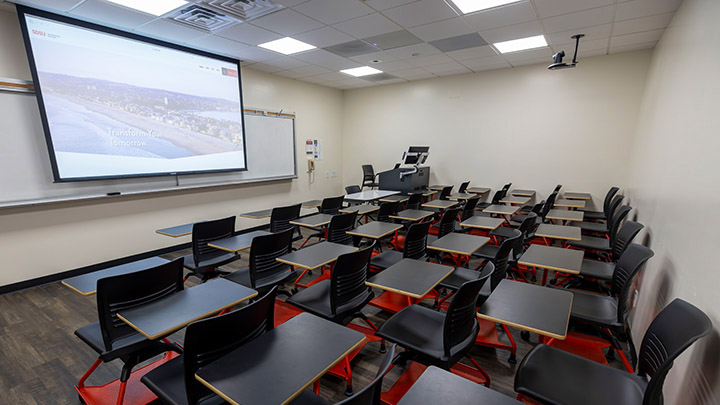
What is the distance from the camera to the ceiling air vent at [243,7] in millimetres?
3352

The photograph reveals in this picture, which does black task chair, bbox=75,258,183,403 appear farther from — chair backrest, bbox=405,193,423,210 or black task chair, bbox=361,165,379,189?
black task chair, bbox=361,165,379,189

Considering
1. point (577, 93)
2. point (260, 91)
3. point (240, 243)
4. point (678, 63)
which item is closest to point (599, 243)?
point (678, 63)

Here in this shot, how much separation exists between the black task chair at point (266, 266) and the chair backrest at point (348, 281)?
70 cm

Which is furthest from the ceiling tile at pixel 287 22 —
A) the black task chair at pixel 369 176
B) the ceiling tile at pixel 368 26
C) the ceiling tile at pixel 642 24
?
the black task chair at pixel 369 176

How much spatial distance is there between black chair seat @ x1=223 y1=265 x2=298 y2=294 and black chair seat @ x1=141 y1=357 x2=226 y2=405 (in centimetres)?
104

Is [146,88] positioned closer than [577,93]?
Yes

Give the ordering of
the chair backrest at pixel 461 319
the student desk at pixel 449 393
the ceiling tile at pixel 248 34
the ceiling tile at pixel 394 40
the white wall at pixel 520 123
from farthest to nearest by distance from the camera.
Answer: the white wall at pixel 520 123 → the ceiling tile at pixel 394 40 → the ceiling tile at pixel 248 34 → the chair backrest at pixel 461 319 → the student desk at pixel 449 393

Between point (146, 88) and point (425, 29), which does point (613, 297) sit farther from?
point (146, 88)

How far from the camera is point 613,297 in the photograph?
251 cm

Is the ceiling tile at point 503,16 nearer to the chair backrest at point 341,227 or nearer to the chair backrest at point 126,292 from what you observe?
the chair backrest at point 341,227

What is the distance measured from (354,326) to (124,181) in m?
4.07

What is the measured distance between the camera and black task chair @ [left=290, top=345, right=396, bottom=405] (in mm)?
929

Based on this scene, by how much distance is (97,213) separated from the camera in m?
4.20

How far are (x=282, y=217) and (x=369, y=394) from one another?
11.2 ft
